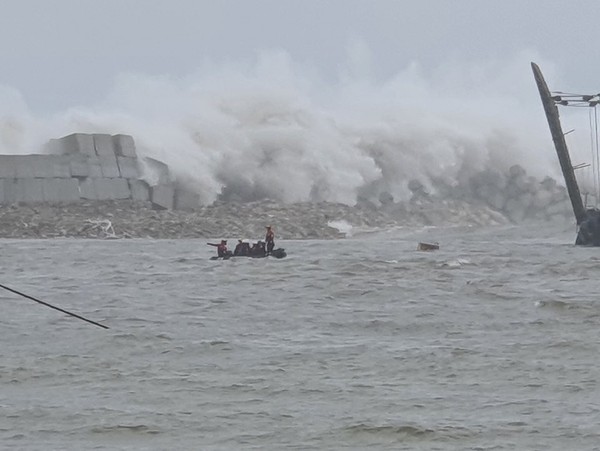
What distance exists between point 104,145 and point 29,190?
4.97 metres

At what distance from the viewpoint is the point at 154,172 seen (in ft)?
189

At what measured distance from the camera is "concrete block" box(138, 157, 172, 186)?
57094mm

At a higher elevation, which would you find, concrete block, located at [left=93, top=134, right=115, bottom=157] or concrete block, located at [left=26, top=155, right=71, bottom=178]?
concrete block, located at [left=93, top=134, right=115, bottom=157]

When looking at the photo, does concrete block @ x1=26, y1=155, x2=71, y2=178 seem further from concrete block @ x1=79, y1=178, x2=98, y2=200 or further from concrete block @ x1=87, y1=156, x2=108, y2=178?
concrete block @ x1=87, y1=156, x2=108, y2=178

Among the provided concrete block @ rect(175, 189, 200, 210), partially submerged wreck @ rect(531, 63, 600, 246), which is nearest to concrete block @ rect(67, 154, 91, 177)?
concrete block @ rect(175, 189, 200, 210)

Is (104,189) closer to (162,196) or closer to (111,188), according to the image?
(111,188)

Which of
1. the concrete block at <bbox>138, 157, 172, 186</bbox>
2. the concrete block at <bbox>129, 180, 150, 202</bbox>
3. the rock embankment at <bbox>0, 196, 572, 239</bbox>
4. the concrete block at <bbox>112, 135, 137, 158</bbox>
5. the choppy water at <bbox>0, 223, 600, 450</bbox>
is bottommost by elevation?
the choppy water at <bbox>0, 223, 600, 450</bbox>

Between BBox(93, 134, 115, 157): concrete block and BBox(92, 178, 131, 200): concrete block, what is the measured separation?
5.57ft

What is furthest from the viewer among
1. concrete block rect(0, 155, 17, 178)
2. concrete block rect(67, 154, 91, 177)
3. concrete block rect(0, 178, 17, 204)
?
concrete block rect(67, 154, 91, 177)

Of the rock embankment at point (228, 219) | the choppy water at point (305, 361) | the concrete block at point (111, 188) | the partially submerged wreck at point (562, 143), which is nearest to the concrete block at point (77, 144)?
the concrete block at point (111, 188)

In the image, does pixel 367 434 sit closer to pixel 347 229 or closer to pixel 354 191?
pixel 347 229

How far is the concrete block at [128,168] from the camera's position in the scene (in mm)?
56000

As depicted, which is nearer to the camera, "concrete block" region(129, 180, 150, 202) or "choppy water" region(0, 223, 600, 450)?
"choppy water" region(0, 223, 600, 450)

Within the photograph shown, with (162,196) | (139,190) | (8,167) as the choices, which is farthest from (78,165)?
(162,196)
